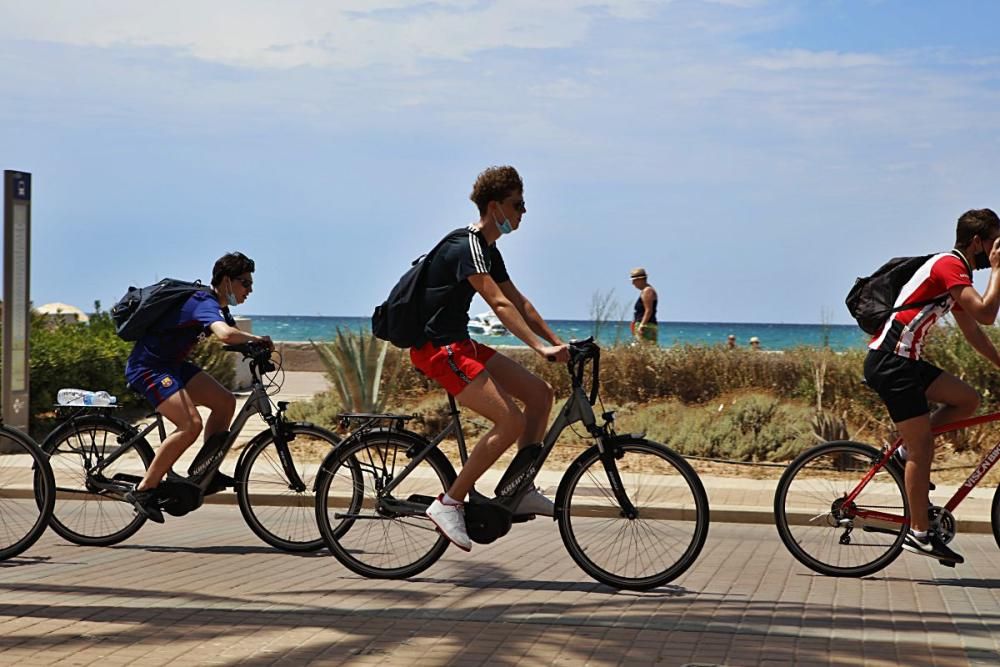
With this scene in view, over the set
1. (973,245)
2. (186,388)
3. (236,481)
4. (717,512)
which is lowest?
(717,512)

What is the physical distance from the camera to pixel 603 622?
660 cm

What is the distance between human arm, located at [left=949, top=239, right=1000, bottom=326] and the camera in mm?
7441

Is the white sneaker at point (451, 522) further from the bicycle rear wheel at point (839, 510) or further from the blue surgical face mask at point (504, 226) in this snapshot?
the bicycle rear wheel at point (839, 510)

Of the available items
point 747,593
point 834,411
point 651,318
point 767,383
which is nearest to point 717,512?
point 747,593

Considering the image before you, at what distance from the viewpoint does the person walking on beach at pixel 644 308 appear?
19.3 m

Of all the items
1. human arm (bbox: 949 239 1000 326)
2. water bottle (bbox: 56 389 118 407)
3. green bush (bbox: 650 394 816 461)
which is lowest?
green bush (bbox: 650 394 816 461)

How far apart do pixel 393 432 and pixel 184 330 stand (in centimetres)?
175

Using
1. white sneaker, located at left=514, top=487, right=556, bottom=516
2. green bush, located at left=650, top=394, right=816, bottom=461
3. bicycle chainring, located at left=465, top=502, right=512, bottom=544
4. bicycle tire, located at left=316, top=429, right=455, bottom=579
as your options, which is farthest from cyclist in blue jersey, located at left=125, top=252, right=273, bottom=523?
green bush, located at left=650, top=394, right=816, bottom=461

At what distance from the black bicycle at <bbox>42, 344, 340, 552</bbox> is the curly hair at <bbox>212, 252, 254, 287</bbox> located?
0.51 metres

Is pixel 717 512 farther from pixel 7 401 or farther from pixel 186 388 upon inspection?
pixel 7 401

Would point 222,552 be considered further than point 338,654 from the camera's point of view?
Yes

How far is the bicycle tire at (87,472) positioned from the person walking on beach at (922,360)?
4454 millimetres

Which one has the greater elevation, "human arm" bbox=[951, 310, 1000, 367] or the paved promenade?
"human arm" bbox=[951, 310, 1000, 367]

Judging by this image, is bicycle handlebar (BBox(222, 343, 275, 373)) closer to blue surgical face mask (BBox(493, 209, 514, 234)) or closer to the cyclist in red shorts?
the cyclist in red shorts
